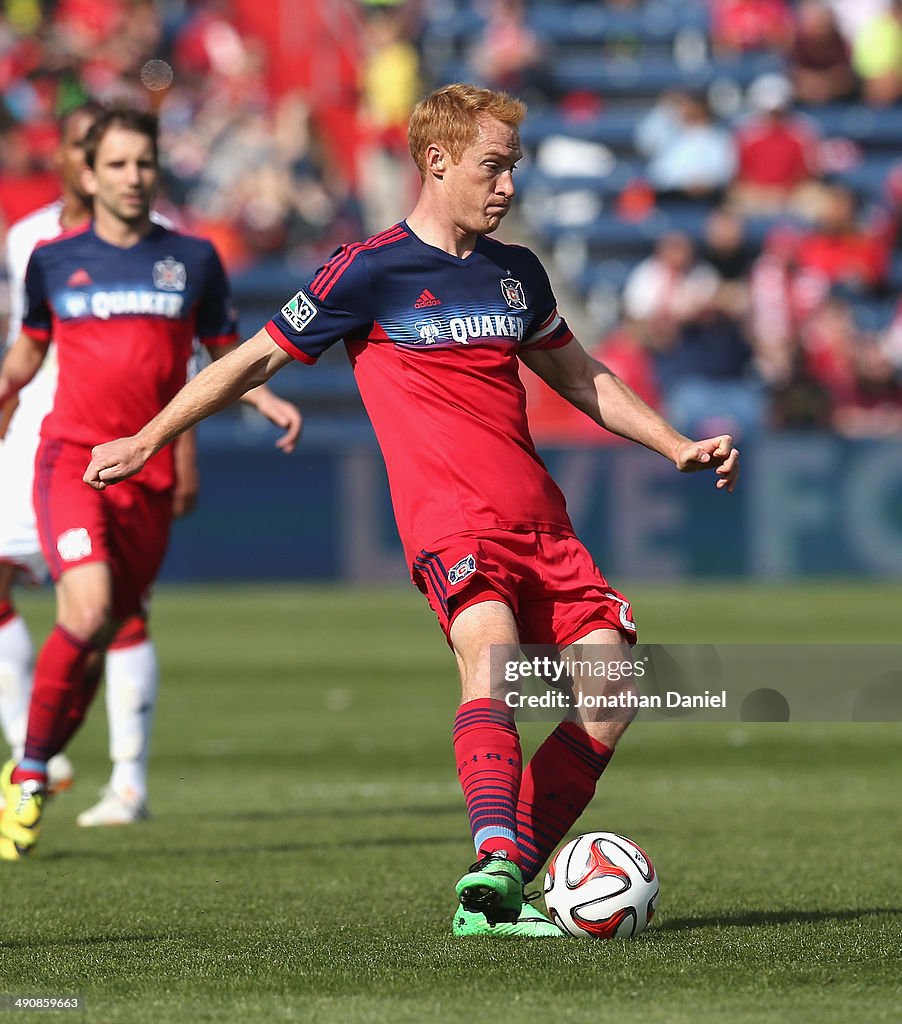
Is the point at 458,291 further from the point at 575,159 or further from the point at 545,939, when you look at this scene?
the point at 575,159

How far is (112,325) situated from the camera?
700 centimetres

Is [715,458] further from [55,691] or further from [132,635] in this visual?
[132,635]

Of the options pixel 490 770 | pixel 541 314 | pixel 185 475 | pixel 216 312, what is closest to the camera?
pixel 490 770

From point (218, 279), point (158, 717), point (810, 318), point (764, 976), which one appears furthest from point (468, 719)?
point (810, 318)

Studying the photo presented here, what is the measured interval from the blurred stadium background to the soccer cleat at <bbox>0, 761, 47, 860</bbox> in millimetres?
10939

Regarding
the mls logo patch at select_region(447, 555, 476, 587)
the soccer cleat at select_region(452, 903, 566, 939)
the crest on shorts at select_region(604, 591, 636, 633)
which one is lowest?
the soccer cleat at select_region(452, 903, 566, 939)

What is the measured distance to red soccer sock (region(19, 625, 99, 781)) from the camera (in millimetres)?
6797

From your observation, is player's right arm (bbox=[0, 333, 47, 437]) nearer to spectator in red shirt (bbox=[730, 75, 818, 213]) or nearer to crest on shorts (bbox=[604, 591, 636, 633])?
crest on shorts (bbox=[604, 591, 636, 633])

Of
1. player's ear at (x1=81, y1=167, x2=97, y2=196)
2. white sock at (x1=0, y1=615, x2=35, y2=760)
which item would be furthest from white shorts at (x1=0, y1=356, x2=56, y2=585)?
player's ear at (x1=81, y1=167, x2=97, y2=196)

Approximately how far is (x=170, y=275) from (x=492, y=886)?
3.24 m

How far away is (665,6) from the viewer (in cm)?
2544

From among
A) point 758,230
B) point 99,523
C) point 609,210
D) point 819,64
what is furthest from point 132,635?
point 819,64
